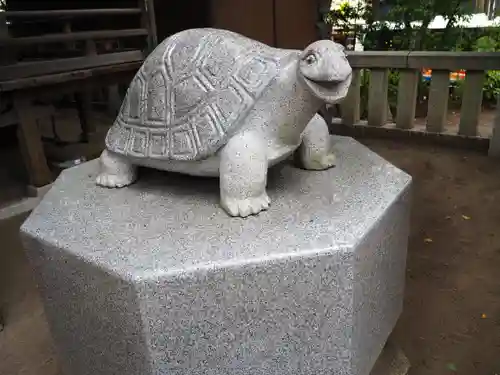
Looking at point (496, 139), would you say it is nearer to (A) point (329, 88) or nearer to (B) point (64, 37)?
(A) point (329, 88)

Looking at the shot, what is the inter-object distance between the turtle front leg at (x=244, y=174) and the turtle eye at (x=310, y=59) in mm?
186

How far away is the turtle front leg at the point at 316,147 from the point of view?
3.89ft

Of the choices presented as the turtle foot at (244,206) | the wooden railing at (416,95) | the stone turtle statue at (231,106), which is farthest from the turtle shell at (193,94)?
the wooden railing at (416,95)

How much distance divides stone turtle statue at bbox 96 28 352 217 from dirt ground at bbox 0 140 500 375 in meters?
0.90

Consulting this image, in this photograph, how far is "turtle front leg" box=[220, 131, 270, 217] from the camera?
958mm

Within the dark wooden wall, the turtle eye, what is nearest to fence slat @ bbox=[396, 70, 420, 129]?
the dark wooden wall

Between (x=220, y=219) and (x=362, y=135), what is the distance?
248 cm

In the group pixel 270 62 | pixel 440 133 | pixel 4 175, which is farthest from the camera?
pixel 4 175

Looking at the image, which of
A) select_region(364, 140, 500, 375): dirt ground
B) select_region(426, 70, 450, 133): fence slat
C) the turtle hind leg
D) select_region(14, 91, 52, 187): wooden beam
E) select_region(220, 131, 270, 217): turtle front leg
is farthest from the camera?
select_region(426, 70, 450, 133): fence slat

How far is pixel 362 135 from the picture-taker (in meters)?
3.28

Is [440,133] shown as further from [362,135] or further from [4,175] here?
[4,175]

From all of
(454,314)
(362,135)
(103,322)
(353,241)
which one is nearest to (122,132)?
(103,322)

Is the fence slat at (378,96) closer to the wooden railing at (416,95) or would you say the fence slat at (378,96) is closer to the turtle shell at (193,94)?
the wooden railing at (416,95)

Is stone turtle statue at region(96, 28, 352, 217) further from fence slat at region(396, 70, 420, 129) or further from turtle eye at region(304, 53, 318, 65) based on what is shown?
fence slat at region(396, 70, 420, 129)
